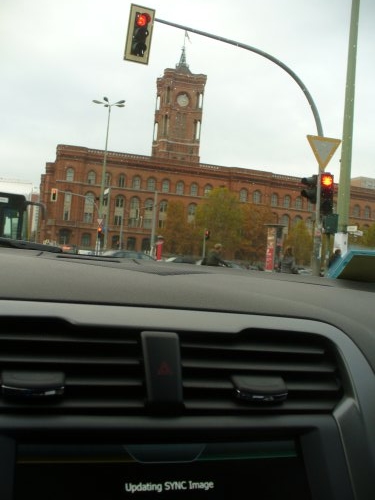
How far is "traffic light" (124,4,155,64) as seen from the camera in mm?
12250

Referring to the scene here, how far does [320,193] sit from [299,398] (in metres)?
Result: 12.4

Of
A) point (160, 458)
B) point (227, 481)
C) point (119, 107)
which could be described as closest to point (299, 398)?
point (227, 481)

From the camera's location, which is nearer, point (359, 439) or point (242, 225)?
point (359, 439)

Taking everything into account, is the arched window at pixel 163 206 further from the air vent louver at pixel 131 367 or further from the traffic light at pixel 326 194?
the air vent louver at pixel 131 367

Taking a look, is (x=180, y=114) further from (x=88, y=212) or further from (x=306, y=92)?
(x=306, y=92)

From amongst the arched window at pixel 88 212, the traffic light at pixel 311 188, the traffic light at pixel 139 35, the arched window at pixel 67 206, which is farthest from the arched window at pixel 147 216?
the traffic light at pixel 139 35

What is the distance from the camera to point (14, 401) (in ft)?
3.80

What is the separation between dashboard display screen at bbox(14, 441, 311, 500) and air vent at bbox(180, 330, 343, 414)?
10 cm

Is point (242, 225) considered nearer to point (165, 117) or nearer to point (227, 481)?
point (165, 117)

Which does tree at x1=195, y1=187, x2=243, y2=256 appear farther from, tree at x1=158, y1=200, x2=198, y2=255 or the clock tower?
the clock tower

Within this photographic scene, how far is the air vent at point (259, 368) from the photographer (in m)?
1.31

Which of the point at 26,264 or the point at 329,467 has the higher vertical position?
the point at 26,264

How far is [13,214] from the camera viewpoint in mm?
13078

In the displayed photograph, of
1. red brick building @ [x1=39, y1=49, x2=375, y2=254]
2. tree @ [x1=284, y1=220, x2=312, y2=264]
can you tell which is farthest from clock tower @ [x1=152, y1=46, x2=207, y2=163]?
tree @ [x1=284, y1=220, x2=312, y2=264]
